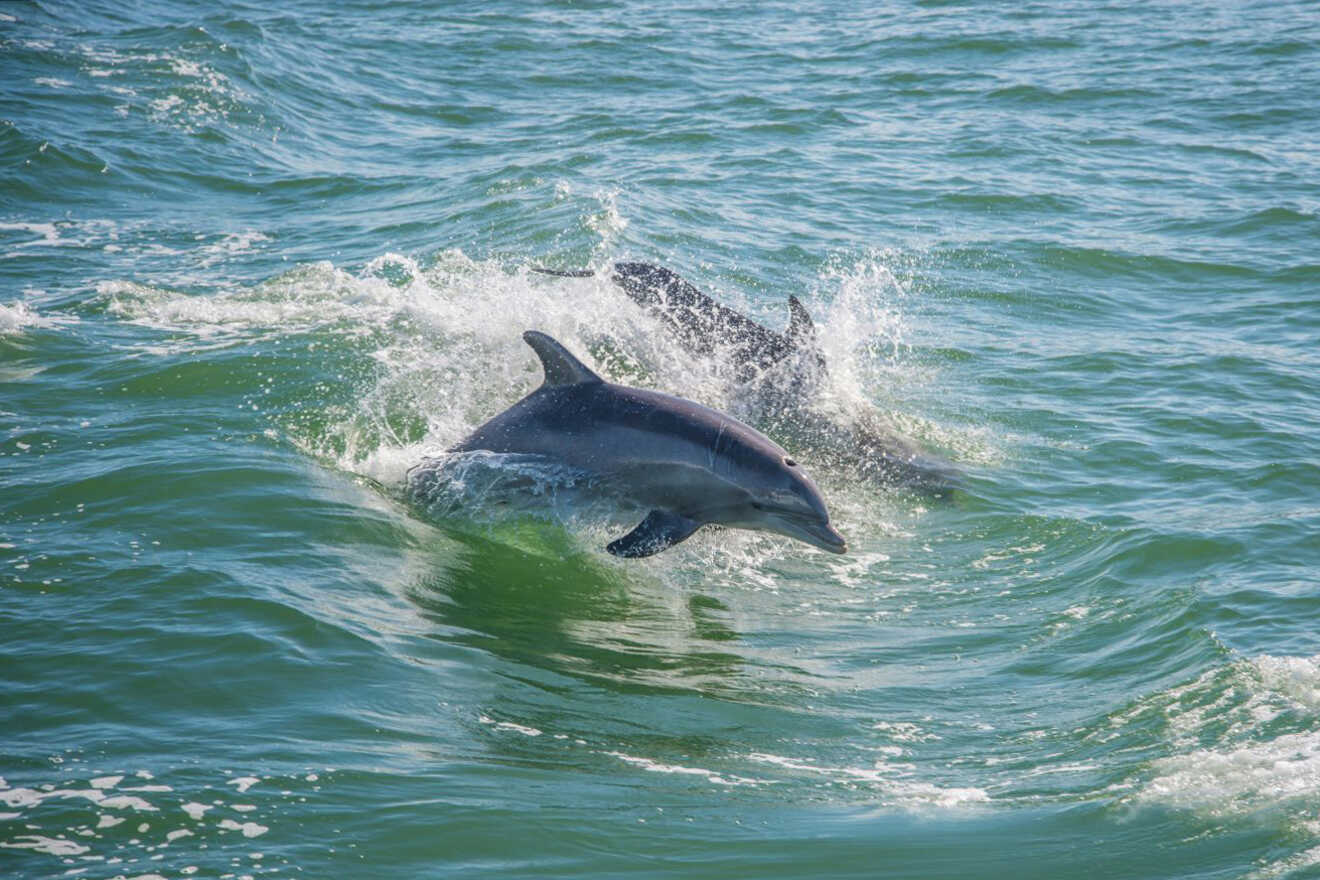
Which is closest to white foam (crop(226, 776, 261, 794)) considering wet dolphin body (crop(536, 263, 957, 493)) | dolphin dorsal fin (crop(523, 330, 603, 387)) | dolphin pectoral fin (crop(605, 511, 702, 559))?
dolphin pectoral fin (crop(605, 511, 702, 559))

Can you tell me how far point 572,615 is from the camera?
940 cm

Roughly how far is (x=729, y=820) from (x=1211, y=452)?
783 cm

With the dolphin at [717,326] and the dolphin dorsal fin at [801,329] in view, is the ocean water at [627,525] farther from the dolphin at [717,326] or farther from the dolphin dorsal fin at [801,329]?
the dolphin dorsal fin at [801,329]

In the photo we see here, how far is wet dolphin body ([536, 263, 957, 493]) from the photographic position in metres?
12.3

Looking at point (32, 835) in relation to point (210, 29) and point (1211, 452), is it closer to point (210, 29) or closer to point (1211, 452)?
point (1211, 452)

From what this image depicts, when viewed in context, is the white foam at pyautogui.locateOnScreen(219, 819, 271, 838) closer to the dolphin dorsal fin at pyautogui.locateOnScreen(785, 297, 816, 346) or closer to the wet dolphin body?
the wet dolphin body

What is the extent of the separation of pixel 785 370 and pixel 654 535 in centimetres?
410

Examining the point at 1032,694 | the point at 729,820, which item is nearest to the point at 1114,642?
the point at 1032,694

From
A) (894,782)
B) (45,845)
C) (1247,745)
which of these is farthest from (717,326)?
(45,845)

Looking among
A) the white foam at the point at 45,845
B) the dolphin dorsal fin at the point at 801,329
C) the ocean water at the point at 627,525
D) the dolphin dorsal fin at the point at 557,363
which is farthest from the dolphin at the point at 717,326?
the white foam at the point at 45,845

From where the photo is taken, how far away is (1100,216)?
1966cm

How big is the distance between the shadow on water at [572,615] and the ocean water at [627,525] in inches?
1.7

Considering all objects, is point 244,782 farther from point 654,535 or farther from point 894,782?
point 654,535

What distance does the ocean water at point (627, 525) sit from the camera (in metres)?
6.66
